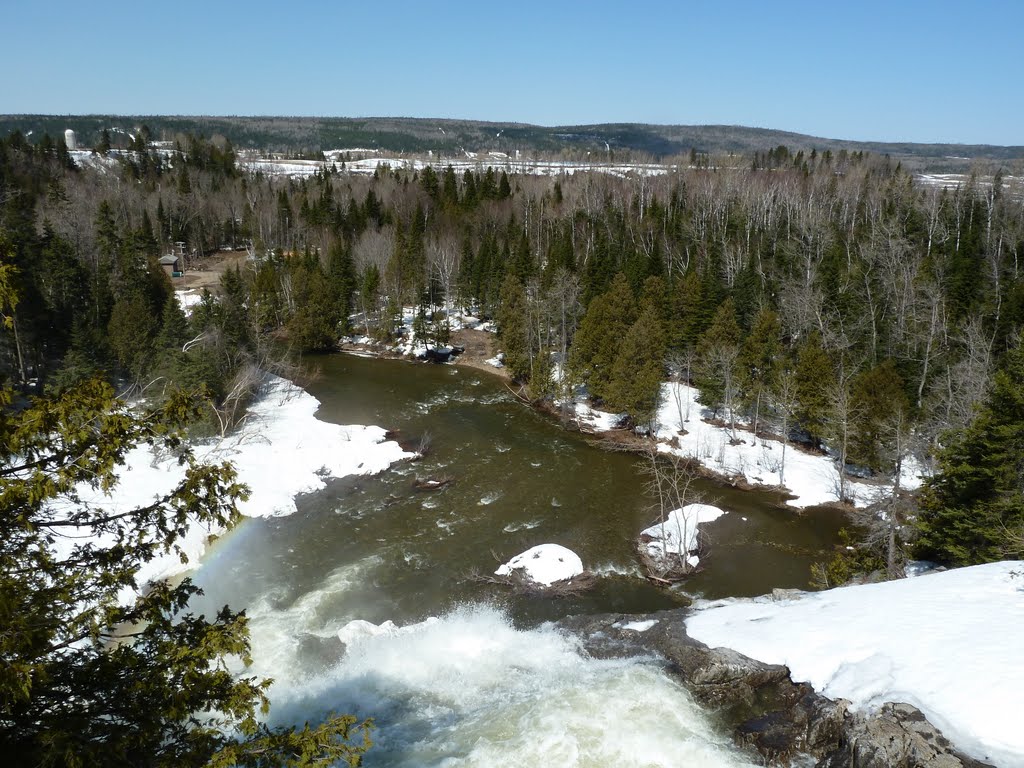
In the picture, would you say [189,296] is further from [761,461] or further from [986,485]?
[986,485]

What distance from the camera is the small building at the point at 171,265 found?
251 feet

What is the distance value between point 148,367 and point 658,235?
54999mm

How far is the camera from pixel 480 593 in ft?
75.8

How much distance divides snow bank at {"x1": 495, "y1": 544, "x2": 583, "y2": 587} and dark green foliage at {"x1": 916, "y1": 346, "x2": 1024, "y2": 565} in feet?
41.5

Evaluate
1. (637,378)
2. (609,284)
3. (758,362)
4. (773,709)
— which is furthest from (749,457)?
(609,284)

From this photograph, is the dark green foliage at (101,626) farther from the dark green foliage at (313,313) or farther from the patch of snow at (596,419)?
the dark green foliage at (313,313)

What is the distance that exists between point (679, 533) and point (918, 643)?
1111 centimetres

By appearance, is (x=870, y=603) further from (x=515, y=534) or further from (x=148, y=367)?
(x=148, y=367)

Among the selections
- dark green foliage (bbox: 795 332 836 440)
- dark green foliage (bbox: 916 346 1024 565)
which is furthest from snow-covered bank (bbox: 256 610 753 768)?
dark green foliage (bbox: 795 332 836 440)

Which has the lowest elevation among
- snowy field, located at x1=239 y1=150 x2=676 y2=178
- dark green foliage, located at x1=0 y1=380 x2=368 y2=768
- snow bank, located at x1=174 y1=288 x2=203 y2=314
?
snow bank, located at x1=174 y1=288 x2=203 y2=314

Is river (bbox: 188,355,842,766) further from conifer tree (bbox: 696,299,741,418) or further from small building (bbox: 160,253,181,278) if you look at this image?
small building (bbox: 160,253,181,278)

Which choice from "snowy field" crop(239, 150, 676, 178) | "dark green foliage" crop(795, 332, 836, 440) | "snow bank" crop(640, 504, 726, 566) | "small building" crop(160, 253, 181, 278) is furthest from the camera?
"snowy field" crop(239, 150, 676, 178)

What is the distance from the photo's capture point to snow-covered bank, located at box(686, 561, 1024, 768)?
12.8m

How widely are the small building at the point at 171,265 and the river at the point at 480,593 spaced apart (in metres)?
50.2
